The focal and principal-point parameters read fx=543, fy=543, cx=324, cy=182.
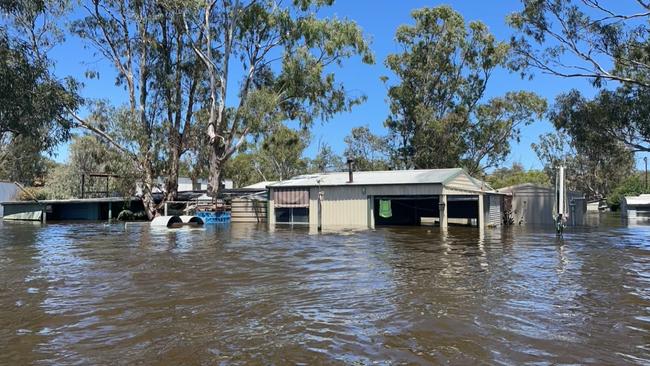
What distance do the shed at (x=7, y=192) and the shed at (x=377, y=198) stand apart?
29235 millimetres

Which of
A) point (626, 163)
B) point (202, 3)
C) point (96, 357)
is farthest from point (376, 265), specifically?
point (626, 163)

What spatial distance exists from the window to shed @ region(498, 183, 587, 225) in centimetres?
1249

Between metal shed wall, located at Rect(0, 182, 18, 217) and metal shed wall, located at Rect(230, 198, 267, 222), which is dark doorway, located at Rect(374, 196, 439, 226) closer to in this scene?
metal shed wall, located at Rect(230, 198, 267, 222)

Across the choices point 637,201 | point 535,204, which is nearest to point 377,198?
point 535,204

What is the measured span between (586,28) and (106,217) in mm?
38100

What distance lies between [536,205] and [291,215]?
15.0 meters

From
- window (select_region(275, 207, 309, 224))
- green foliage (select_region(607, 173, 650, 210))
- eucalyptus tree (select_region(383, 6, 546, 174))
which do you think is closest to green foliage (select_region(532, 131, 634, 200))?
green foliage (select_region(607, 173, 650, 210))

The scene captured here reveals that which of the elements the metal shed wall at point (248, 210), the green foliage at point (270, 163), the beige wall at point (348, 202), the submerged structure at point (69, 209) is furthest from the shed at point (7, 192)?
the beige wall at point (348, 202)

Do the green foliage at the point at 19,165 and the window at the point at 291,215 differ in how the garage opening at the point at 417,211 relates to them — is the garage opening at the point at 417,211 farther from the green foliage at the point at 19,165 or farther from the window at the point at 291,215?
the green foliage at the point at 19,165

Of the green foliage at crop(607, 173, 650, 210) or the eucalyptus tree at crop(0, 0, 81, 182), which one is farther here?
the green foliage at crop(607, 173, 650, 210)

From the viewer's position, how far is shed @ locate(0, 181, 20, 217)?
47.4 meters

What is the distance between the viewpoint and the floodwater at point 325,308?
19.6 feet

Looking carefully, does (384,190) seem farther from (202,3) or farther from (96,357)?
(96,357)

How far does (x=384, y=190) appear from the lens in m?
28.5
